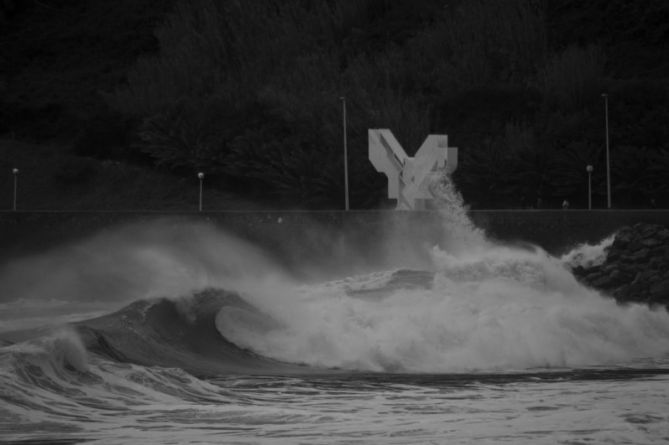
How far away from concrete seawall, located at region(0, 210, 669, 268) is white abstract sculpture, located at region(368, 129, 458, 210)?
5639 millimetres

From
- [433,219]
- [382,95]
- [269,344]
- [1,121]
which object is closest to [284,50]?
[382,95]

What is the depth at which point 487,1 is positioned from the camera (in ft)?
173

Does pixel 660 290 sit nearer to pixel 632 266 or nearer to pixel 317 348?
pixel 632 266

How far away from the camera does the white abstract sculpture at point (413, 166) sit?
36812 millimetres

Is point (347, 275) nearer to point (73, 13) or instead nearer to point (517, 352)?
point (517, 352)

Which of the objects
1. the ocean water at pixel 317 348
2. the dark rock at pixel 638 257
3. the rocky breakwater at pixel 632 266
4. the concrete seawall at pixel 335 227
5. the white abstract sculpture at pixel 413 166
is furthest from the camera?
the white abstract sculpture at pixel 413 166

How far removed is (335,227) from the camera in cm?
3075

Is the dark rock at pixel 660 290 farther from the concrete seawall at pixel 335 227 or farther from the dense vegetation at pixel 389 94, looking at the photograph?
the dense vegetation at pixel 389 94

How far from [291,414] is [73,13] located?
52231 millimetres

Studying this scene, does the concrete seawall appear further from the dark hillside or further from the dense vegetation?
the dark hillside

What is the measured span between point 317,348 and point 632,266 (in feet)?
34.3

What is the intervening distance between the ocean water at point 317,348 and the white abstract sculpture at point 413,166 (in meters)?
0.76

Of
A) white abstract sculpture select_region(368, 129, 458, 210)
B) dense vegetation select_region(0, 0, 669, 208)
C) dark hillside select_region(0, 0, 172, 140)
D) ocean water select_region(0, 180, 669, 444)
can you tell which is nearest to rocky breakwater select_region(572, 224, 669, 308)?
ocean water select_region(0, 180, 669, 444)

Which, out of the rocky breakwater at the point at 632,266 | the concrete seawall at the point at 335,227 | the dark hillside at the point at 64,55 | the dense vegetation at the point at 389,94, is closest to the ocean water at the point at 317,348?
the concrete seawall at the point at 335,227
